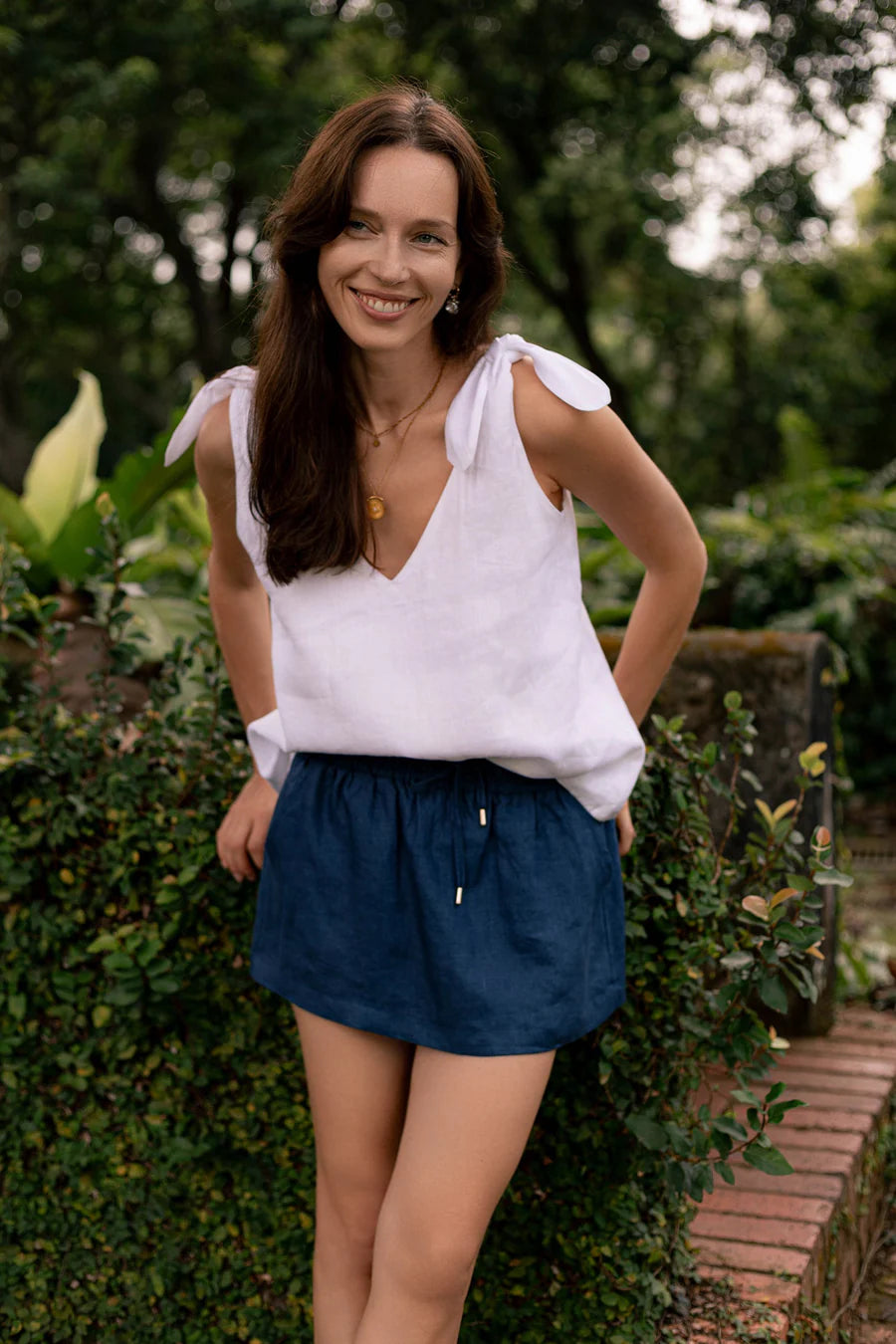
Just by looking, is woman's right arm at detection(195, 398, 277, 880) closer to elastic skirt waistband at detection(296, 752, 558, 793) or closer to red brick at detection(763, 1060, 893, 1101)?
elastic skirt waistband at detection(296, 752, 558, 793)

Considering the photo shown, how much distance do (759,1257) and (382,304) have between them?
1.77 m

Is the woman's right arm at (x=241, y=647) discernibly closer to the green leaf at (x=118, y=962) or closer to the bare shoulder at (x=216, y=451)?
the bare shoulder at (x=216, y=451)

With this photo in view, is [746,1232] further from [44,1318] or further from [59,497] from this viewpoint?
[59,497]

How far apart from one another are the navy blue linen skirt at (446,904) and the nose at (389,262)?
23.6 inches

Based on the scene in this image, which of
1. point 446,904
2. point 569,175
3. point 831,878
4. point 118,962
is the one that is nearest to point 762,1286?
point 831,878

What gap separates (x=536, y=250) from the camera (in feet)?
52.8

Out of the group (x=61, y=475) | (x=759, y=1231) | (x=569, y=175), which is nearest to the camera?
(x=759, y=1231)

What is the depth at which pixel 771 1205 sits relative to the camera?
2576mm

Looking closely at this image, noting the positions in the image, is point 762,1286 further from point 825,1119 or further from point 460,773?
point 460,773

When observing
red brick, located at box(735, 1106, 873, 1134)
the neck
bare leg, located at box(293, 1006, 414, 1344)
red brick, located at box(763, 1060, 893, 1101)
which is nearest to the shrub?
red brick, located at box(763, 1060, 893, 1101)

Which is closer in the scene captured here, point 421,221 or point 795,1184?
point 421,221

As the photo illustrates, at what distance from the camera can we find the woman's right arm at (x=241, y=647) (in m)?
1.97

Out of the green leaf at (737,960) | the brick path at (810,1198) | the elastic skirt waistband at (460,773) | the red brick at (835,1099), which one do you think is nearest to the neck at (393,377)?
the elastic skirt waistband at (460,773)

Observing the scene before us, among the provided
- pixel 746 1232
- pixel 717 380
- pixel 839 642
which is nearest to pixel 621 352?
pixel 717 380
